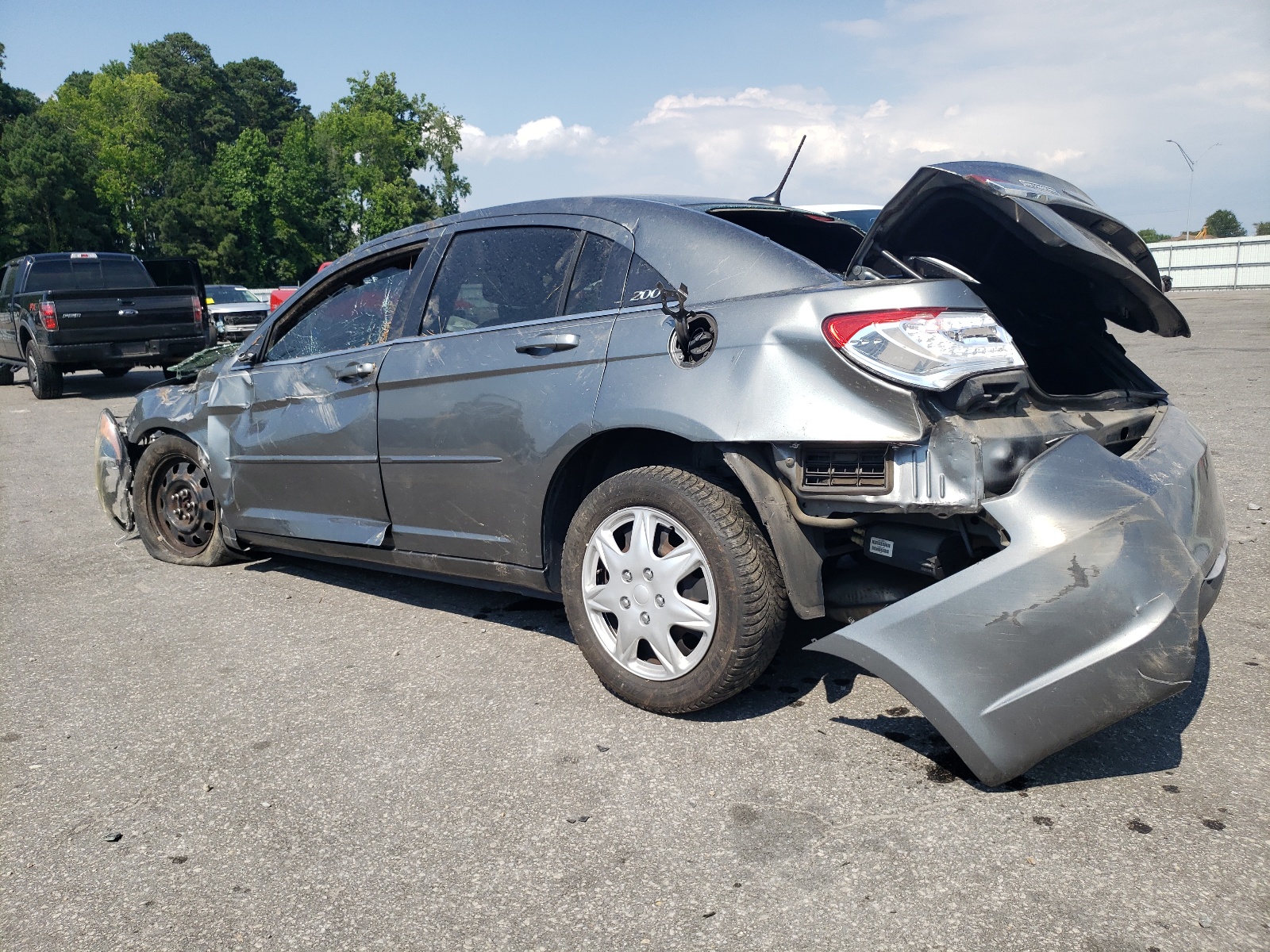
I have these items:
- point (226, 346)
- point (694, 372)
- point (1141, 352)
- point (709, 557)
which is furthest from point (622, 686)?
point (1141, 352)

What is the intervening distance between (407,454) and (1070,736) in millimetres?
2544

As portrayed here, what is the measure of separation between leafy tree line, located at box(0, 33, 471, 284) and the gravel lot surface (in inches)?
2140

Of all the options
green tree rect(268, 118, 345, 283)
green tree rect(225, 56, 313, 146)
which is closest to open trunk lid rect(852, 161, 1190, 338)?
green tree rect(268, 118, 345, 283)

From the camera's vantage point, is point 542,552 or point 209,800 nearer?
point 209,800

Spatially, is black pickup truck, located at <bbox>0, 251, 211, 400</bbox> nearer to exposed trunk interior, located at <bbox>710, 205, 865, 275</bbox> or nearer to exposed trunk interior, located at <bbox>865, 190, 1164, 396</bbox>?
exposed trunk interior, located at <bbox>710, 205, 865, 275</bbox>

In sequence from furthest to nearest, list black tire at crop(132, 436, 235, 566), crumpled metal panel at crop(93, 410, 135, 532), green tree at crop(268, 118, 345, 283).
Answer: green tree at crop(268, 118, 345, 283) < crumpled metal panel at crop(93, 410, 135, 532) < black tire at crop(132, 436, 235, 566)

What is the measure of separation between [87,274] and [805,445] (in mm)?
14886

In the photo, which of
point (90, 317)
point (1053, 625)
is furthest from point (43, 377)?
point (1053, 625)

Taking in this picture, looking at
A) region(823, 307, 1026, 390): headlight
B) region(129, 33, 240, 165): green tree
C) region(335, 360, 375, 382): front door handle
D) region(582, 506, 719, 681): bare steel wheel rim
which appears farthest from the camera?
region(129, 33, 240, 165): green tree

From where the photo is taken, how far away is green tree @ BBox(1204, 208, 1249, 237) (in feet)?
245

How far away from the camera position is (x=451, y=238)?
4004mm

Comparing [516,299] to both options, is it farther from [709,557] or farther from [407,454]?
[709,557]

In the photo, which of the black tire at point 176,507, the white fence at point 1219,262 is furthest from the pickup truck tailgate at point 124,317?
the white fence at point 1219,262

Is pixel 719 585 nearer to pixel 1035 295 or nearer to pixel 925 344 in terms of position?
pixel 925 344
